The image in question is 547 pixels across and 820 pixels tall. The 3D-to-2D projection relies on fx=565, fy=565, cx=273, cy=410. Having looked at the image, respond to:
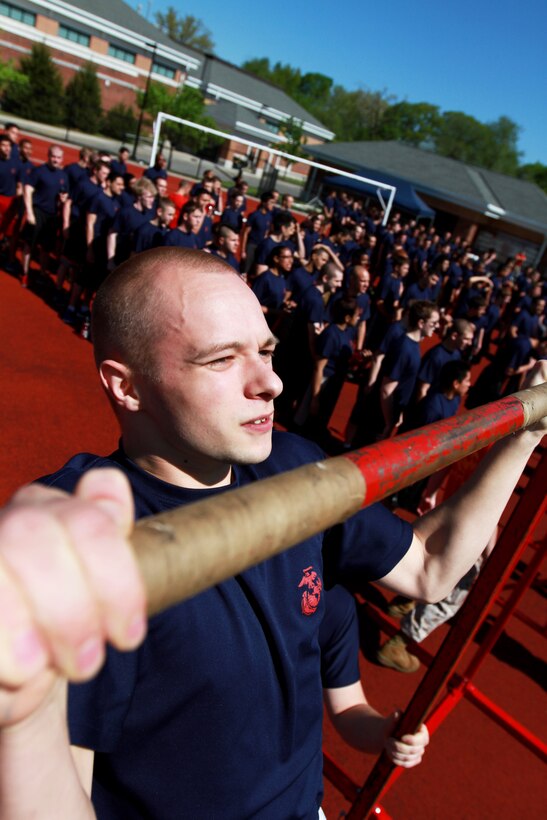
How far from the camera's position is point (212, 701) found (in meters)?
1.13

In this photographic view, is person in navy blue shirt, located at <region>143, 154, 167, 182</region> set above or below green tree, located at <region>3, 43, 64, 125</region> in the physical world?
below

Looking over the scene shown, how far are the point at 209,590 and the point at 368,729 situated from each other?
951 millimetres

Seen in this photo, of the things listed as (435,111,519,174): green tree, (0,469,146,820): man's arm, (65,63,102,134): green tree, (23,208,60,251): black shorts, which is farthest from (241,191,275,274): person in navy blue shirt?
(435,111,519,174): green tree

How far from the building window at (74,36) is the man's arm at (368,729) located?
45.6 meters

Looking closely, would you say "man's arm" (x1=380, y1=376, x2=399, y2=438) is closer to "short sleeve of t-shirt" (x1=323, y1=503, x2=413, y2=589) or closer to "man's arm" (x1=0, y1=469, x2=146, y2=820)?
"short sleeve of t-shirt" (x1=323, y1=503, x2=413, y2=589)

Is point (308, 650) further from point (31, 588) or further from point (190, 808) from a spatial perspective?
point (31, 588)

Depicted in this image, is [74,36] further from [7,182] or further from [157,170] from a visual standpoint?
[7,182]

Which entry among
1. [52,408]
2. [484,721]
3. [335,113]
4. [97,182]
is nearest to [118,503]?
[484,721]

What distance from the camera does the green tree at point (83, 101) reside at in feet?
106

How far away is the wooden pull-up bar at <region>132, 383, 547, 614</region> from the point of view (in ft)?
1.65

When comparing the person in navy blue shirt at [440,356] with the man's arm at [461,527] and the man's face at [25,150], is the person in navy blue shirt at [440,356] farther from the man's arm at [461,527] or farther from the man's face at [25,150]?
the man's face at [25,150]

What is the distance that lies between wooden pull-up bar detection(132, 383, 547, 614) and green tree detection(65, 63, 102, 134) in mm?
36756

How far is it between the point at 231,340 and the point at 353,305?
15.2 feet

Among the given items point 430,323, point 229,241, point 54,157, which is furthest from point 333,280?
point 54,157
